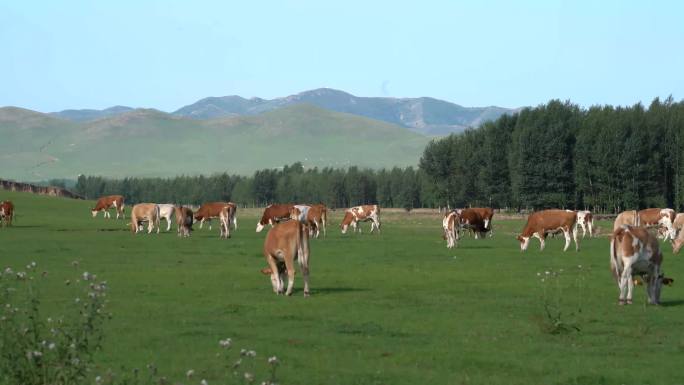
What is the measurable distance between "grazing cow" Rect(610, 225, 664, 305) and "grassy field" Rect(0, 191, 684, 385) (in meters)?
0.52

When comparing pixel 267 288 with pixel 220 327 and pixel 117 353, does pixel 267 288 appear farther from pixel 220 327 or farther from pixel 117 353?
pixel 117 353

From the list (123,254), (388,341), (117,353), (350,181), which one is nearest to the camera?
(117,353)

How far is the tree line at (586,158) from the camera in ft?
298

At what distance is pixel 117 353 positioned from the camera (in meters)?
15.5

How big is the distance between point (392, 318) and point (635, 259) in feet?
18.4

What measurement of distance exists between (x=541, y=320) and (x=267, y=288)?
863 centimetres

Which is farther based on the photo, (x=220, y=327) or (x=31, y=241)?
(x=31, y=241)

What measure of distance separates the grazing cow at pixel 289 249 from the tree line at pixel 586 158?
7131cm

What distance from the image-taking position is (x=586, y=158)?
93562mm

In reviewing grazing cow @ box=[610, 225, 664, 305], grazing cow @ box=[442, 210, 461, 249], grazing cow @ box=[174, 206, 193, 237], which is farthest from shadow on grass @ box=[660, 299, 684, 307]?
grazing cow @ box=[174, 206, 193, 237]

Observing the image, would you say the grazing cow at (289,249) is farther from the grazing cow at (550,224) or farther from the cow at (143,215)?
the cow at (143,215)

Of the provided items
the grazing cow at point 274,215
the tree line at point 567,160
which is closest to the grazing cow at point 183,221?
the grazing cow at point 274,215

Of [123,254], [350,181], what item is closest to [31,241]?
[123,254]

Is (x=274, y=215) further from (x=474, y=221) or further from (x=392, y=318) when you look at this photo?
(x=392, y=318)
